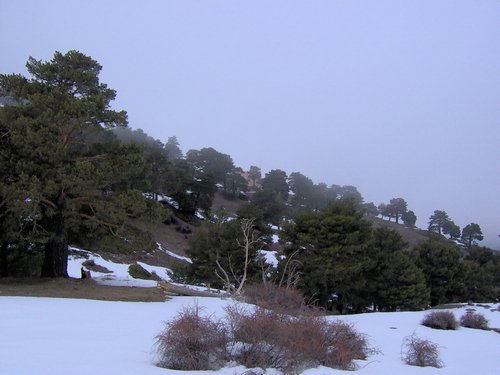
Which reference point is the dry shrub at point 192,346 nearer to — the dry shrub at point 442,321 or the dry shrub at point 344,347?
the dry shrub at point 344,347

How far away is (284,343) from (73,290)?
11.0 m

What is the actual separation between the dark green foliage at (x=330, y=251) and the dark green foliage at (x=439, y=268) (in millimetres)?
11234

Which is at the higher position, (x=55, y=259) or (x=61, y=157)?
(x=61, y=157)

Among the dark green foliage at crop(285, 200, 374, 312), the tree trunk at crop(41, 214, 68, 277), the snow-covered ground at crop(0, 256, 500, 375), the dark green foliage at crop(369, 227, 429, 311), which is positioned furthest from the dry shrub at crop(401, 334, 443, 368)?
the dark green foliage at crop(369, 227, 429, 311)

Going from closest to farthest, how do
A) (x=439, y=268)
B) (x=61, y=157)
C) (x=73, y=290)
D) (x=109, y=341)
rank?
(x=109, y=341) → (x=73, y=290) → (x=61, y=157) → (x=439, y=268)

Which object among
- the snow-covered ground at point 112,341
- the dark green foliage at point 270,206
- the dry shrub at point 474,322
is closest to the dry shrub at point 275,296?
the snow-covered ground at point 112,341

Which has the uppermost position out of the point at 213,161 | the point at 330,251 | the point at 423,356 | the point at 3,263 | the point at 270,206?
the point at 213,161

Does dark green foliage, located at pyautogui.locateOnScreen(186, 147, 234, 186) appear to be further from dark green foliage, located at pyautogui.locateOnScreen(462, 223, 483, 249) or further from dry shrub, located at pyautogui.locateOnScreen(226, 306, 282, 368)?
dry shrub, located at pyautogui.locateOnScreen(226, 306, 282, 368)

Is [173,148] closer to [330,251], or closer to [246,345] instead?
[330,251]

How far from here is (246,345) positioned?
26.2 feet

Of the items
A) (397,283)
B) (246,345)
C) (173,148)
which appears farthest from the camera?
(173,148)

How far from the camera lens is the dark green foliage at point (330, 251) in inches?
1175

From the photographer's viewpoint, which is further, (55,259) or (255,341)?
(55,259)

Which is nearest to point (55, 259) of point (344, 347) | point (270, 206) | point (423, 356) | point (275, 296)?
point (275, 296)
